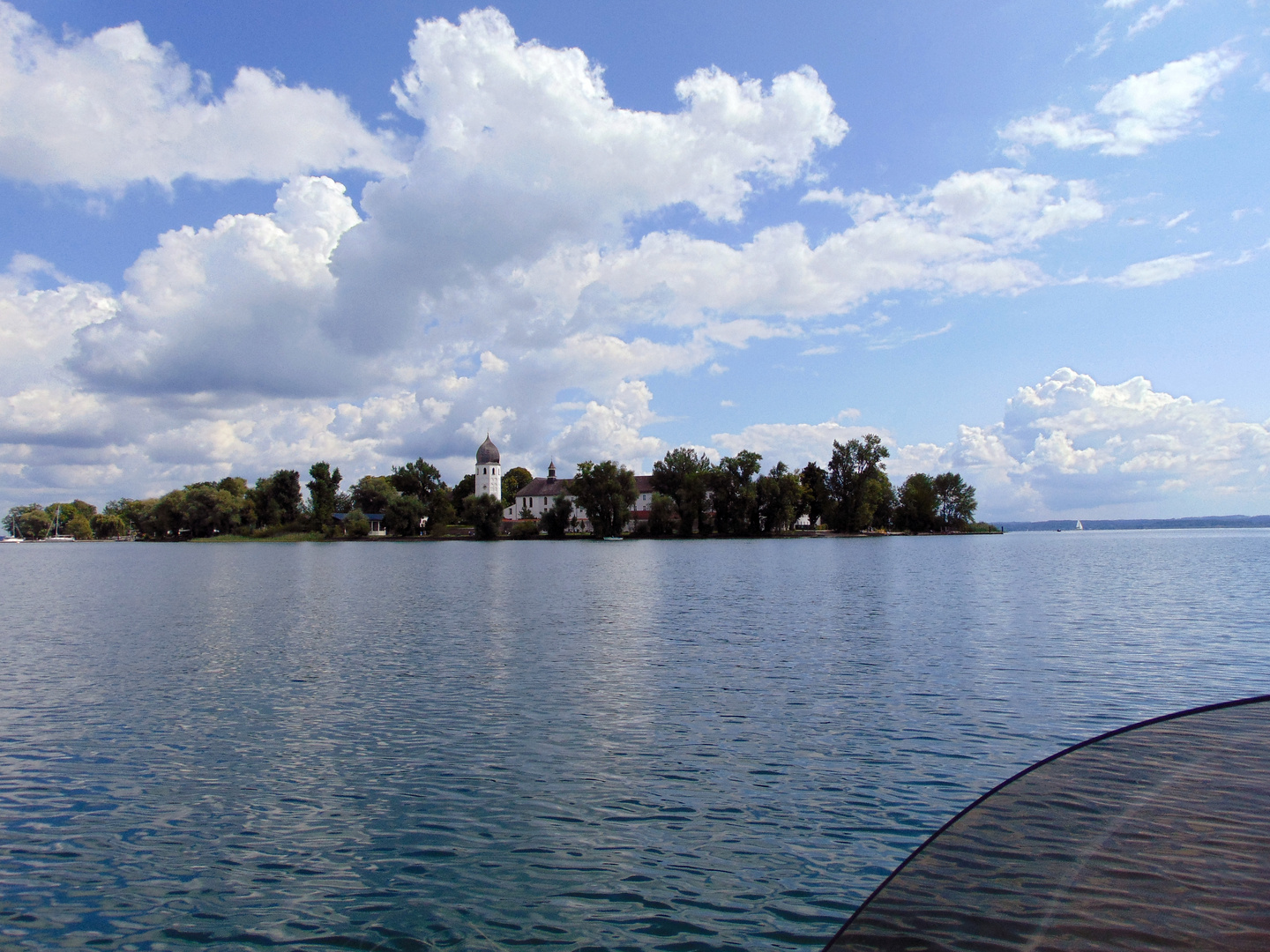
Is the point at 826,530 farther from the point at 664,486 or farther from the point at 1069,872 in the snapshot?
the point at 1069,872

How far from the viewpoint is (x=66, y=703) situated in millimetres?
18359

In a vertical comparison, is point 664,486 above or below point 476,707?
above

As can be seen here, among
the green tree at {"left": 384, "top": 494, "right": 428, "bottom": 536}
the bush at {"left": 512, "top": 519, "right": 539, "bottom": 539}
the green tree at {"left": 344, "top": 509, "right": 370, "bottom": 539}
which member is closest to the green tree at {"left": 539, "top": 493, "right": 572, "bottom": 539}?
the bush at {"left": 512, "top": 519, "right": 539, "bottom": 539}

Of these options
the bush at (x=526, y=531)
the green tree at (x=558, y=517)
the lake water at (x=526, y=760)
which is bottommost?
the lake water at (x=526, y=760)

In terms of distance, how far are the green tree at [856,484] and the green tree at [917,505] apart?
15.9 metres

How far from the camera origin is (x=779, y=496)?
16038cm

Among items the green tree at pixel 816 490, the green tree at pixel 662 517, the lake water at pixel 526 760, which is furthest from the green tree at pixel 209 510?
the lake water at pixel 526 760

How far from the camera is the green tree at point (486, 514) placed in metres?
170

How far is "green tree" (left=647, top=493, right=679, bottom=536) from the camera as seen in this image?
164 metres

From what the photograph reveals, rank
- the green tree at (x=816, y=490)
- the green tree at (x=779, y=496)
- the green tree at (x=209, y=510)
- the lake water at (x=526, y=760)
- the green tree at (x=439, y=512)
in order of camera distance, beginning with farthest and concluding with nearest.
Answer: the green tree at (x=209, y=510) < the green tree at (x=439, y=512) < the green tree at (x=816, y=490) < the green tree at (x=779, y=496) < the lake water at (x=526, y=760)

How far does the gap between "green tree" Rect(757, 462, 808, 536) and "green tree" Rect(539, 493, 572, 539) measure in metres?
41.0

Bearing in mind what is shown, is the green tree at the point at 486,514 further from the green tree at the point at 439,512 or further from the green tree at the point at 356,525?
the green tree at the point at 356,525

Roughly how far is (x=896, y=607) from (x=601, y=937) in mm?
33471

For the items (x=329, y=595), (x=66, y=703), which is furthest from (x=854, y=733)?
(x=329, y=595)
